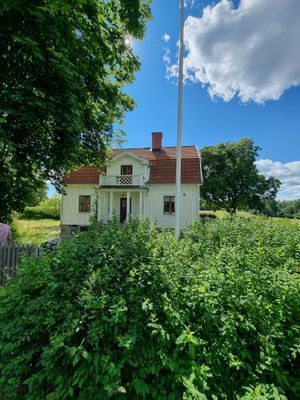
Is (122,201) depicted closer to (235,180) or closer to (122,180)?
(122,180)

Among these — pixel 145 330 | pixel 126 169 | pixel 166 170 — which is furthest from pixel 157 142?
pixel 145 330

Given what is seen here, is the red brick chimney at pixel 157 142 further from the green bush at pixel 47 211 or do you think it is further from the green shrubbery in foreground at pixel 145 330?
the green shrubbery in foreground at pixel 145 330

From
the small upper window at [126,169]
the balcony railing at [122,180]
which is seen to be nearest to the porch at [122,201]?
the balcony railing at [122,180]

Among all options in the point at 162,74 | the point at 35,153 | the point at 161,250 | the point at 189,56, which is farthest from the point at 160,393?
the point at 162,74

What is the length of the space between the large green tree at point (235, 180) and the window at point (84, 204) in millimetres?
13983

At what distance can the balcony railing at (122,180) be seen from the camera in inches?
742

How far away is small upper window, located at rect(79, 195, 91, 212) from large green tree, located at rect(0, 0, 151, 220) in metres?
9.74

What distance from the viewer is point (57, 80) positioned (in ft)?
23.4

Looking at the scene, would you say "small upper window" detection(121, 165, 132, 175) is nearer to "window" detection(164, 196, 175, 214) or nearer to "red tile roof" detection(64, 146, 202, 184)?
"red tile roof" detection(64, 146, 202, 184)

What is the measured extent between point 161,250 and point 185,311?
0.83 metres

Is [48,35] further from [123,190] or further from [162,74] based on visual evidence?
[123,190]

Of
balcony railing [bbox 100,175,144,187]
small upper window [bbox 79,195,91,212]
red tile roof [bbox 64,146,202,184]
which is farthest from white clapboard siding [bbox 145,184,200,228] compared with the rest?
small upper window [bbox 79,195,91,212]

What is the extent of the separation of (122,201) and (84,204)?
11.0 feet

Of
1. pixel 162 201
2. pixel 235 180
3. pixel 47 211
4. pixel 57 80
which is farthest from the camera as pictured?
pixel 47 211
